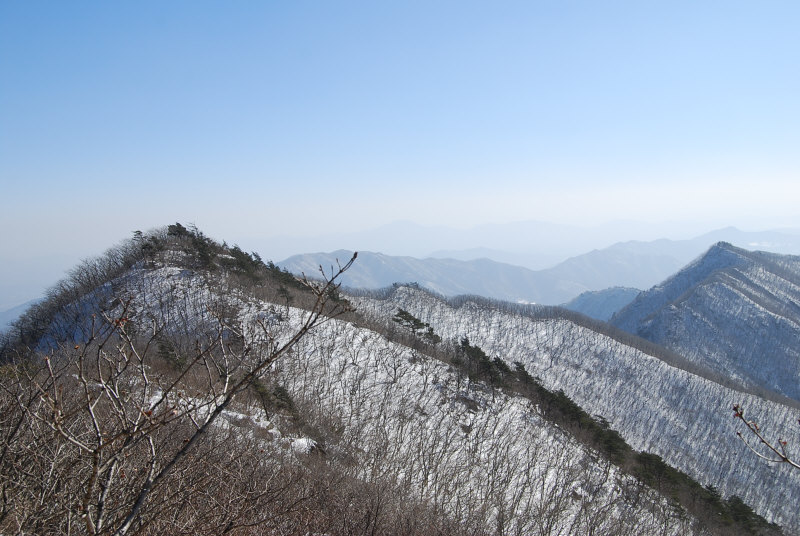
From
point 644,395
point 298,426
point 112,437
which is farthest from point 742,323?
point 112,437

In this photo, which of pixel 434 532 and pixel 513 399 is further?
pixel 513 399

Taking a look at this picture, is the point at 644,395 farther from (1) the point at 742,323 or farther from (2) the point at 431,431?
(1) the point at 742,323

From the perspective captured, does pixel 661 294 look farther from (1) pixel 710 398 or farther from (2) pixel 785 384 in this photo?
(1) pixel 710 398

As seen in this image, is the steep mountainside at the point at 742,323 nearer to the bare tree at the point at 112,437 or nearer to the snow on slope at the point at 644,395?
the snow on slope at the point at 644,395

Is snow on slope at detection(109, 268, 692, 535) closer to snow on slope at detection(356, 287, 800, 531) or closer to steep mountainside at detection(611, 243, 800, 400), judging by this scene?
snow on slope at detection(356, 287, 800, 531)

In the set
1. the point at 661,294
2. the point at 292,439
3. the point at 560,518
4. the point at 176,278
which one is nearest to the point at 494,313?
the point at 176,278

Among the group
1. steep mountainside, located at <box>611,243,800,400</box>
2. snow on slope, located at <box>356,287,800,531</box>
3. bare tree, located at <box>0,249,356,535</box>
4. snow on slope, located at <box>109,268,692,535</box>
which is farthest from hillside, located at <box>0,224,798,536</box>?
steep mountainside, located at <box>611,243,800,400</box>
